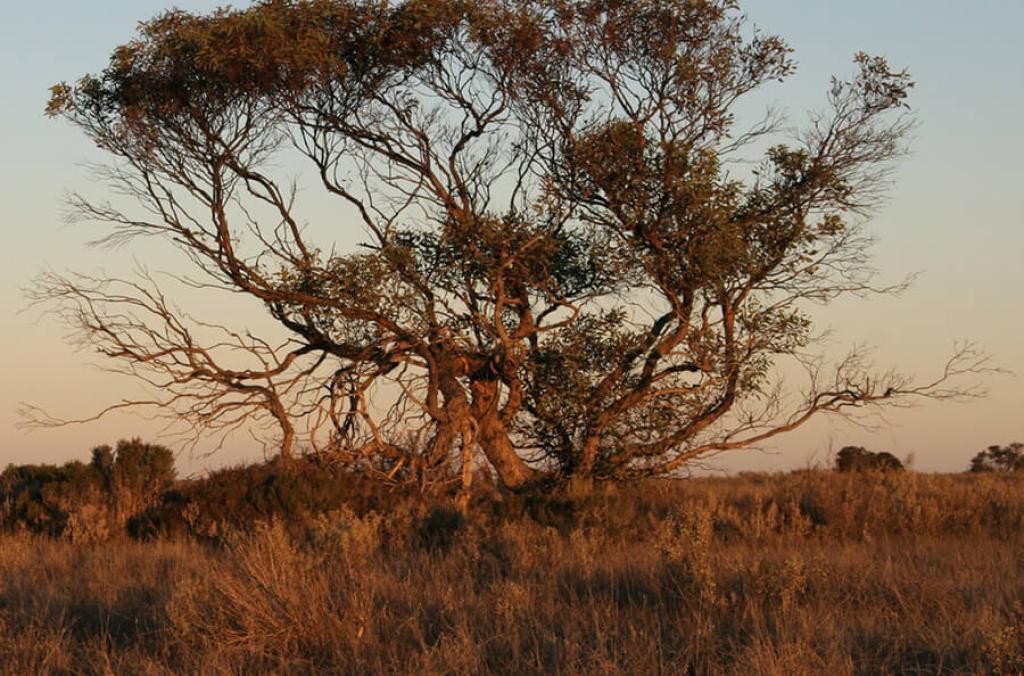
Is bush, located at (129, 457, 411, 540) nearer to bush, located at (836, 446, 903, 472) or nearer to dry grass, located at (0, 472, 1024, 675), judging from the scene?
dry grass, located at (0, 472, 1024, 675)

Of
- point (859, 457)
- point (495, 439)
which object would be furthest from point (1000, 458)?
point (495, 439)

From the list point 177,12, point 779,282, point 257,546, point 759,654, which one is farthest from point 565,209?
point 759,654

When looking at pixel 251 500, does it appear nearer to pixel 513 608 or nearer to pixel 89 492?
pixel 89 492

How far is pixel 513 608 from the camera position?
27.7 ft

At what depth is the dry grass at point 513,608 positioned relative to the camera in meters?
7.30

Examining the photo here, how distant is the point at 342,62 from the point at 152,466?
6.85 meters

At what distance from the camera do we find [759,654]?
21.9 feet

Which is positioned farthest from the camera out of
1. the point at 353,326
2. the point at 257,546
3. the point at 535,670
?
the point at 353,326

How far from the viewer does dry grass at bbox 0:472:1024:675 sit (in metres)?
7.30

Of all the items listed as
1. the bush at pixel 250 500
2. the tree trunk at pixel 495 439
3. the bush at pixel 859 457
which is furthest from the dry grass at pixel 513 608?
the bush at pixel 859 457

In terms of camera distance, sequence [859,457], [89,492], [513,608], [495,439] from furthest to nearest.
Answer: [859,457] → [495,439] → [89,492] → [513,608]

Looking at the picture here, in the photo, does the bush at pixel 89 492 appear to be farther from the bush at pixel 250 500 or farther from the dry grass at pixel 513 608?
the dry grass at pixel 513 608

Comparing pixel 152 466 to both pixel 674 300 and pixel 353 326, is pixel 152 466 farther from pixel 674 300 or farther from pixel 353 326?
pixel 674 300

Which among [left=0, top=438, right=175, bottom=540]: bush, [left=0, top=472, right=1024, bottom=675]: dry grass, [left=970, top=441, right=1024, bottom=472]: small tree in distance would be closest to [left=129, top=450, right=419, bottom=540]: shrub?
[left=0, top=438, right=175, bottom=540]: bush
